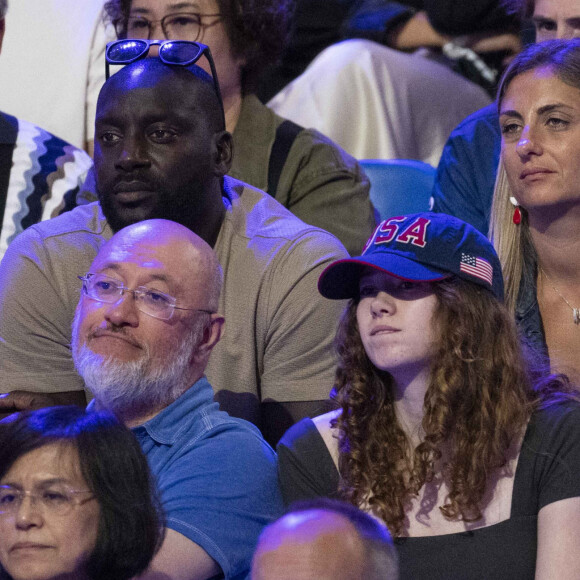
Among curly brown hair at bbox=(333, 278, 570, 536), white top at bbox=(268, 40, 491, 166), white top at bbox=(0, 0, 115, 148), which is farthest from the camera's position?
white top at bbox=(268, 40, 491, 166)

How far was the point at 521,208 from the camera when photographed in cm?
274

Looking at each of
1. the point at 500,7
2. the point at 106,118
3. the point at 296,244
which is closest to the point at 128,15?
A: the point at 106,118

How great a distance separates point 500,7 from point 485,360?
206 cm

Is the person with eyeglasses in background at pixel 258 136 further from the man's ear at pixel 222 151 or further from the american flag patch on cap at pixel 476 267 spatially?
the american flag patch on cap at pixel 476 267

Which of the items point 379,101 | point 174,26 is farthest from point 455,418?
point 379,101

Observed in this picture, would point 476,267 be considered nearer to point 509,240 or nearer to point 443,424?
point 443,424

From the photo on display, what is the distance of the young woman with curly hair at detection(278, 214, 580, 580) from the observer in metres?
2.03

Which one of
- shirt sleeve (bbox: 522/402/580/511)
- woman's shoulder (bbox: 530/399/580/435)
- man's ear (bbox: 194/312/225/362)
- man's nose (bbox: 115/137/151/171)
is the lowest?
shirt sleeve (bbox: 522/402/580/511)

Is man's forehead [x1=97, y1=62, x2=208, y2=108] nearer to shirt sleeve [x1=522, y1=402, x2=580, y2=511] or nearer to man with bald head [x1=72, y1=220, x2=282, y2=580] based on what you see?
man with bald head [x1=72, y1=220, x2=282, y2=580]

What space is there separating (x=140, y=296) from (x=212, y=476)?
40 cm

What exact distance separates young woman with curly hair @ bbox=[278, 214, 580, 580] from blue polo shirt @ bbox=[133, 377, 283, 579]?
10 centimetres

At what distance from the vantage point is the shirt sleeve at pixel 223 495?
1.94 meters

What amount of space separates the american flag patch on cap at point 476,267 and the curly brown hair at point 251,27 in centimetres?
133

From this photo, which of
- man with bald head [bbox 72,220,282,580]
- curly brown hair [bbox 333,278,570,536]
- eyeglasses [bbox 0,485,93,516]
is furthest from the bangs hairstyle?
eyeglasses [bbox 0,485,93,516]
